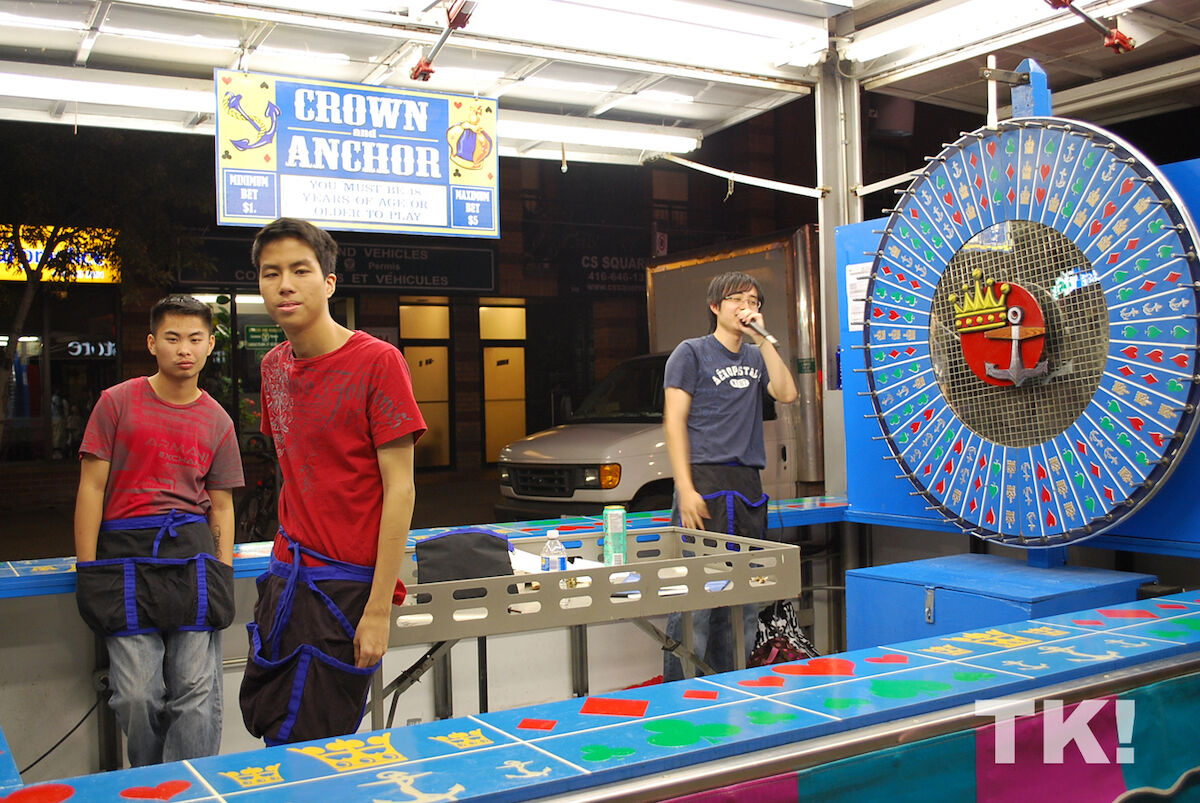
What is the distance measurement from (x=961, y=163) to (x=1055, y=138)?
438mm

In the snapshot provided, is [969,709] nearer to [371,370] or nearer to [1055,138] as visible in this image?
[371,370]

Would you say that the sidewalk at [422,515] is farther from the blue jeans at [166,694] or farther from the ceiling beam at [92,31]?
the blue jeans at [166,694]

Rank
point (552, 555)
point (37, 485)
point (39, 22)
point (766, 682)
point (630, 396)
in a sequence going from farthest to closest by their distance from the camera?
point (37, 485) → point (630, 396) → point (39, 22) → point (552, 555) → point (766, 682)

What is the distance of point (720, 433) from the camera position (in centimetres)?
455

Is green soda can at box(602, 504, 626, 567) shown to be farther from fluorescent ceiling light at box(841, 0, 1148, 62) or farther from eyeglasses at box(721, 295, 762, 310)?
fluorescent ceiling light at box(841, 0, 1148, 62)

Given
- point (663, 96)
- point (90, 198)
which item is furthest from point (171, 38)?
point (90, 198)

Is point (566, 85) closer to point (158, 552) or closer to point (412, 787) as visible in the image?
point (158, 552)

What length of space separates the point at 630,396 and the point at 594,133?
10.3 feet

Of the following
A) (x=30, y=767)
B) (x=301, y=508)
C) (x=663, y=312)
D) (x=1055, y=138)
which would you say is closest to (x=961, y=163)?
(x=1055, y=138)

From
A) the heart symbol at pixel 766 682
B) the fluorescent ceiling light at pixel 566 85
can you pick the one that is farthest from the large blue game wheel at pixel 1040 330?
the fluorescent ceiling light at pixel 566 85

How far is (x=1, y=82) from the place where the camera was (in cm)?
567

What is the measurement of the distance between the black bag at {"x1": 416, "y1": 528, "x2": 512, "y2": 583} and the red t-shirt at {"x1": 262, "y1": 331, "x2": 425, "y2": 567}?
0.76 metres

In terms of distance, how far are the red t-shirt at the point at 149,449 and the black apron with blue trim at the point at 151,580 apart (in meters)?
0.06

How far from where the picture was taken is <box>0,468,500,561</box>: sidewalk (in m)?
12.1
